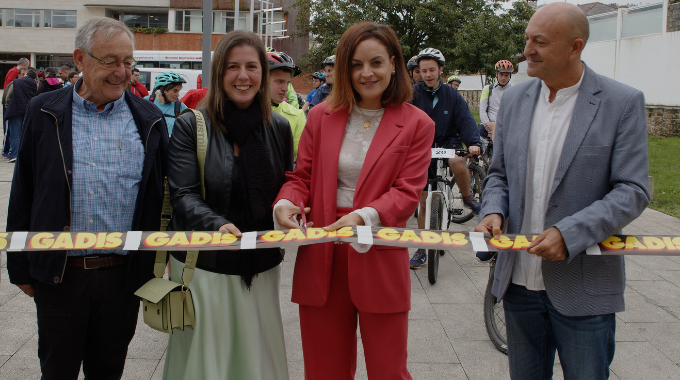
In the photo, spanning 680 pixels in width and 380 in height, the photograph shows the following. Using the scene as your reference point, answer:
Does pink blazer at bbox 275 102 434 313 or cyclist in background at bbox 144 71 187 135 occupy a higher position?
cyclist in background at bbox 144 71 187 135

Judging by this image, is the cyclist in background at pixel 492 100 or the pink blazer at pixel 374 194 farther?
the cyclist in background at pixel 492 100

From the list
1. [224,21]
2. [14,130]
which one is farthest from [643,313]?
[224,21]

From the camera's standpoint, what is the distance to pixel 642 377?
369 cm

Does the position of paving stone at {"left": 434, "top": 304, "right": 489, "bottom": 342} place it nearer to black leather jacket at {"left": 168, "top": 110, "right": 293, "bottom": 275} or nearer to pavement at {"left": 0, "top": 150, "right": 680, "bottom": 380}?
pavement at {"left": 0, "top": 150, "right": 680, "bottom": 380}

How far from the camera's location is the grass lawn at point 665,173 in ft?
31.8

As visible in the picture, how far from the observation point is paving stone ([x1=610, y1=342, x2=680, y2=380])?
146 inches

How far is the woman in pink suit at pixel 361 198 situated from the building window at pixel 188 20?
4589cm

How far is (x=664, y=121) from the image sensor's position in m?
18.8

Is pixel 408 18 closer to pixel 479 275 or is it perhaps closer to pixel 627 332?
pixel 479 275

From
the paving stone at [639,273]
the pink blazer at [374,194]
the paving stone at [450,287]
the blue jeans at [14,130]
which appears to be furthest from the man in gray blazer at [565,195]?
the blue jeans at [14,130]

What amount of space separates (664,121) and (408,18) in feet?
63.9

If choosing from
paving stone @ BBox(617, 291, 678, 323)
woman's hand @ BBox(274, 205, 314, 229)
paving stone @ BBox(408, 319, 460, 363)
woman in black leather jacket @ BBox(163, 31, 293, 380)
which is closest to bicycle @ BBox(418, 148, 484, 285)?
paving stone @ BBox(408, 319, 460, 363)

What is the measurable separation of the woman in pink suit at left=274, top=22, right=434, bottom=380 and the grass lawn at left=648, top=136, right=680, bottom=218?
8.04m

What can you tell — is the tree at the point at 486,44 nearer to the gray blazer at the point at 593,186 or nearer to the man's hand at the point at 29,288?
the gray blazer at the point at 593,186
